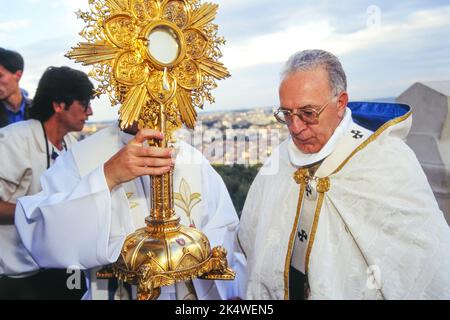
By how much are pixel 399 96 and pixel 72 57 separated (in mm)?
2879

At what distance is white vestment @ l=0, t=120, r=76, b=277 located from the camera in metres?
2.70

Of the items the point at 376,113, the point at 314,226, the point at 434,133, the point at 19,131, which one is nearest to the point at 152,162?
the point at 314,226

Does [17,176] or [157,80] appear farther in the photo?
[17,176]

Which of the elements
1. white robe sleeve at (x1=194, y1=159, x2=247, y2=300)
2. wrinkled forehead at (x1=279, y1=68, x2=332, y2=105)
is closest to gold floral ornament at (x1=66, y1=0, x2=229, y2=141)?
wrinkled forehead at (x1=279, y1=68, x2=332, y2=105)

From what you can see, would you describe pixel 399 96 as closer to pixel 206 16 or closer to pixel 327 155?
pixel 327 155

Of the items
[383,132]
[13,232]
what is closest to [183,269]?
[383,132]

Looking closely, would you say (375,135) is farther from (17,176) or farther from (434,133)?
(17,176)

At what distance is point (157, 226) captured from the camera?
1.74 m

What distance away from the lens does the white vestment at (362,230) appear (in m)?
1.92

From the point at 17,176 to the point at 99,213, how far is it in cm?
128

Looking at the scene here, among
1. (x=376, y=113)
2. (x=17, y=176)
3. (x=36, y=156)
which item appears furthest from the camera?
(x=36, y=156)

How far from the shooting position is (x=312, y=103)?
201cm

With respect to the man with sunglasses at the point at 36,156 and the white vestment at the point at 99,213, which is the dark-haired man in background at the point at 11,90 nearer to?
the man with sunglasses at the point at 36,156

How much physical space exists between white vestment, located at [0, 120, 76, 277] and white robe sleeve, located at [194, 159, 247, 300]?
1254 millimetres
